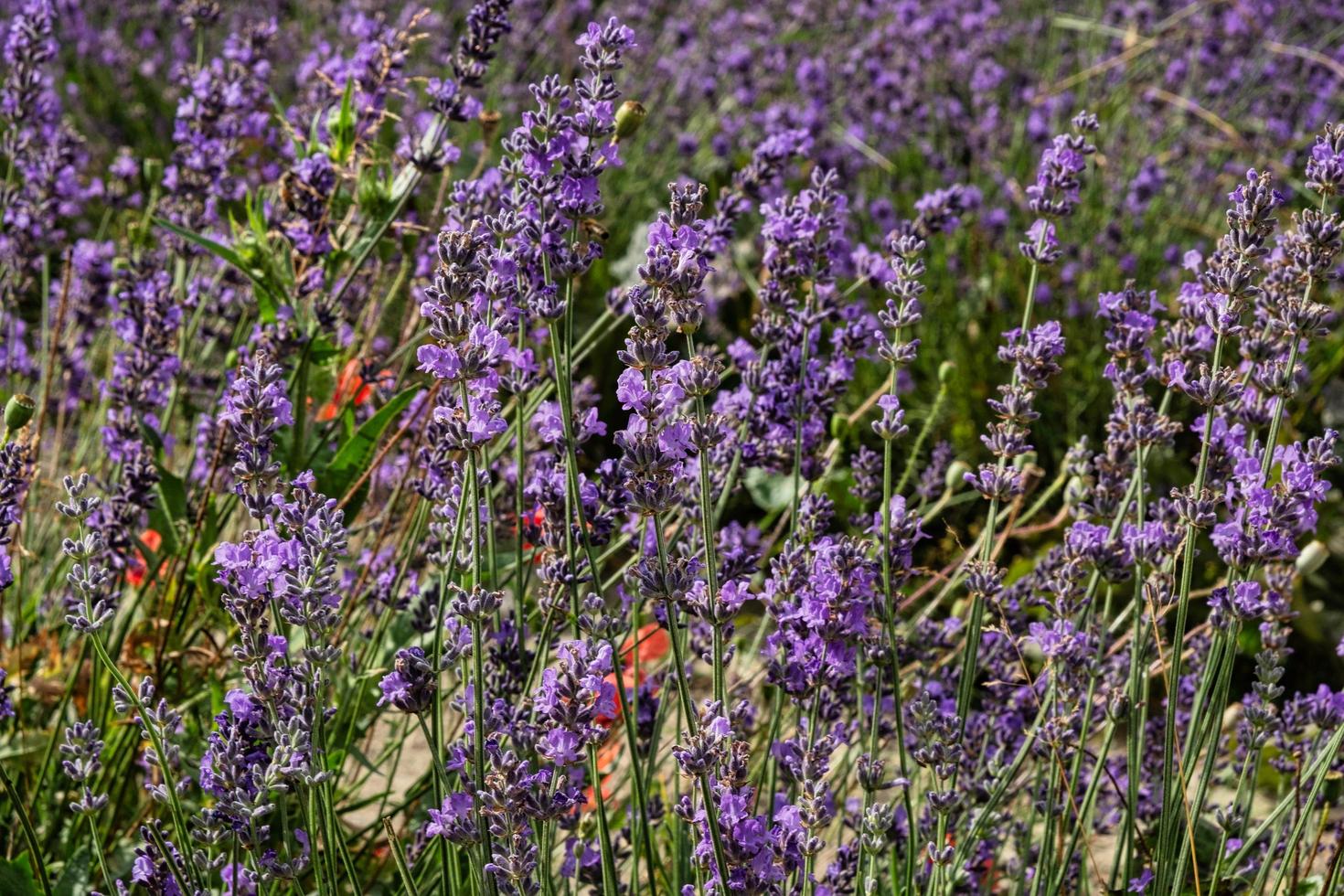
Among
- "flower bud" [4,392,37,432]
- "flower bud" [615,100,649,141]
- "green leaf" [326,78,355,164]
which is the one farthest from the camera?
"green leaf" [326,78,355,164]

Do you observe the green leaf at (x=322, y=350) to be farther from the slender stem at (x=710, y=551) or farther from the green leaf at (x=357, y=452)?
the slender stem at (x=710, y=551)

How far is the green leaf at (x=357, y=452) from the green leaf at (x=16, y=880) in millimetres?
647

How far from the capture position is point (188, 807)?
1929 mm

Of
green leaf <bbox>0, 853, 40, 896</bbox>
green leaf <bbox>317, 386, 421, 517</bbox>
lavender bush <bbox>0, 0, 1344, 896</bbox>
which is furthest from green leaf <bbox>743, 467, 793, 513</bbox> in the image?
green leaf <bbox>0, 853, 40, 896</bbox>

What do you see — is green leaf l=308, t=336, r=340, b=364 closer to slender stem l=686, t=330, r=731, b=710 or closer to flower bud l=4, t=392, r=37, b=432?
flower bud l=4, t=392, r=37, b=432

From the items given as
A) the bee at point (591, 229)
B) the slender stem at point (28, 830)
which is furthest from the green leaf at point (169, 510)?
the bee at point (591, 229)

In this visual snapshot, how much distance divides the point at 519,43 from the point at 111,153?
1.72 meters

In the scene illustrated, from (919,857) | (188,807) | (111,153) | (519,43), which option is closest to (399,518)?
(188,807)

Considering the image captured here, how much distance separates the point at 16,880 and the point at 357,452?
722 mm

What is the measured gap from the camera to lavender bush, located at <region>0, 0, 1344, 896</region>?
1340 mm

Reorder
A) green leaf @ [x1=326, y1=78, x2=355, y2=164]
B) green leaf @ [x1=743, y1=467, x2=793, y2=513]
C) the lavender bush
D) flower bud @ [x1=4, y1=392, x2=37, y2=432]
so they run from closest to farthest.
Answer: the lavender bush < flower bud @ [x1=4, y1=392, x2=37, y2=432] < green leaf @ [x1=326, y1=78, x2=355, y2=164] < green leaf @ [x1=743, y1=467, x2=793, y2=513]

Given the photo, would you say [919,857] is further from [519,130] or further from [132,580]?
[132,580]

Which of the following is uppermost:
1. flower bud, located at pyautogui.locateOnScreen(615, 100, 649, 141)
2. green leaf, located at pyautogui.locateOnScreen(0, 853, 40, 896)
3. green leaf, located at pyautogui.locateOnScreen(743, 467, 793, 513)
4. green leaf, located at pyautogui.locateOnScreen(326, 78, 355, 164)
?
flower bud, located at pyautogui.locateOnScreen(615, 100, 649, 141)

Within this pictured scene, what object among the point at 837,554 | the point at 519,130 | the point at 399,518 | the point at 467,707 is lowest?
the point at 399,518
